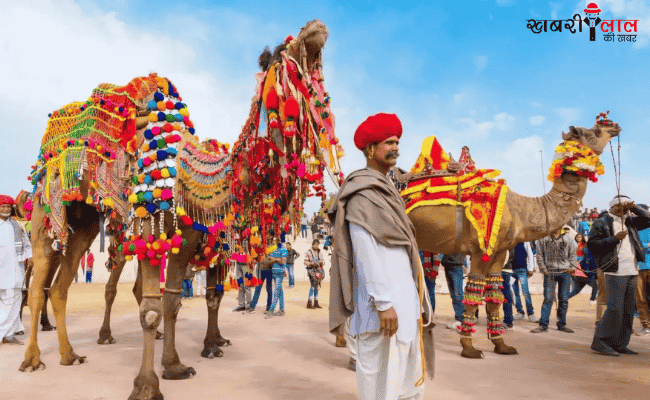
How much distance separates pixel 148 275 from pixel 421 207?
12.4ft

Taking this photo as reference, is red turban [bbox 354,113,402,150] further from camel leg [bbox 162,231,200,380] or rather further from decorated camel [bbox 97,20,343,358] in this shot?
camel leg [bbox 162,231,200,380]

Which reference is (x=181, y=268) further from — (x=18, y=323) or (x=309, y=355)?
(x=18, y=323)

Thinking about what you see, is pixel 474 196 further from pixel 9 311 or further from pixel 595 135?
pixel 9 311

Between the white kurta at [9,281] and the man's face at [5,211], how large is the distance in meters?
0.08

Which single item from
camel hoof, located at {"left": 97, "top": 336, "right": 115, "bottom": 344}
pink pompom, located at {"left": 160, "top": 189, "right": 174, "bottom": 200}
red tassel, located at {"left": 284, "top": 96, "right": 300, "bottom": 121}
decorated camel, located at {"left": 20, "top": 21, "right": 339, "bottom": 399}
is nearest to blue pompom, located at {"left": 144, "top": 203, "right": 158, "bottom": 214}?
decorated camel, located at {"left": 20, "top": 21, "right": 339, "bottom": 399}

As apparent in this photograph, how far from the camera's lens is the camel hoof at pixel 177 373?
15.1 ft

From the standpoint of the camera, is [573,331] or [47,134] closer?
[47,134]

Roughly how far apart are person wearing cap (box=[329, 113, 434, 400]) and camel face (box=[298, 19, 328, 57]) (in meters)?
1.09

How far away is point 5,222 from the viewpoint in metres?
6.95

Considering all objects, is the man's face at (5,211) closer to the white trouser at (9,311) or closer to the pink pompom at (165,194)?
the white trouser at (9,311)

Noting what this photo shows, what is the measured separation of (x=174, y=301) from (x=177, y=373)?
77cm

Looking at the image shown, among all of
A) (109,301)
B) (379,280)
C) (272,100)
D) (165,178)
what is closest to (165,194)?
(165,178)

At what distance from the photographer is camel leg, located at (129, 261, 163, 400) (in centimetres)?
389

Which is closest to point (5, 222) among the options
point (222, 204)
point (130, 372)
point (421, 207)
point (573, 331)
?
point (130, 372)
